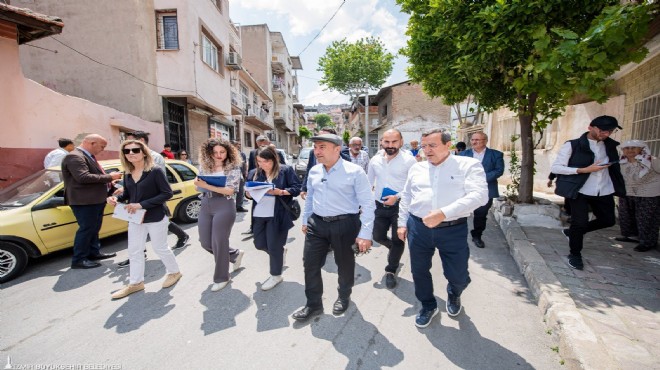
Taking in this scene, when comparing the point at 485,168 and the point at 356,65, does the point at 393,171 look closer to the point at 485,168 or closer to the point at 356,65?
the point at 485,168

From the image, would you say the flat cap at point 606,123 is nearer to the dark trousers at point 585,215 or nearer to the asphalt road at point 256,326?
the dark trousers at point 585,215

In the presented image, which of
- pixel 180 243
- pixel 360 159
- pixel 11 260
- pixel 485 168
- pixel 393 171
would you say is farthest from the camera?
pixel 360 159

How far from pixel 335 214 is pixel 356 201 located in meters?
0.26

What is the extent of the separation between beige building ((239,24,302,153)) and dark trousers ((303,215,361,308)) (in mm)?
26234

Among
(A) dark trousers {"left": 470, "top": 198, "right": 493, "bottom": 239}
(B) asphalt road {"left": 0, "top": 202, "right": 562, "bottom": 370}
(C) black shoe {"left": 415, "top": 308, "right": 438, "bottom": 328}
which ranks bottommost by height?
(B) asphalt road {"left": 0, "top": 202, "right": 562, "bottom": 370}

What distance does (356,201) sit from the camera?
114 inches

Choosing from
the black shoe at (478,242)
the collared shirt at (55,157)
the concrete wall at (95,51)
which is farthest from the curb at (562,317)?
the concrete wall at (95,51)

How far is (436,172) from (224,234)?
98.7 inches

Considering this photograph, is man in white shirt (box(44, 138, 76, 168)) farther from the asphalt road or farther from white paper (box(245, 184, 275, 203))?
white paper (box(245, 184, 275, 203))

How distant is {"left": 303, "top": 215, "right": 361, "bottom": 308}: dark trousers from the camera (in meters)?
2.79

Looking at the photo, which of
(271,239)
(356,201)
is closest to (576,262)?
(356,201)

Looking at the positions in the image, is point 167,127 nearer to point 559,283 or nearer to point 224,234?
→ point 224,234

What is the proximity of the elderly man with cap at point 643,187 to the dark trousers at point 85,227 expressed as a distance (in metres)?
7.69

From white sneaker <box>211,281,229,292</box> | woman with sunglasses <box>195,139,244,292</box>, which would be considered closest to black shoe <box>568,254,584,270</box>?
woman with sunglasses <box>195,139,244,292</box>
